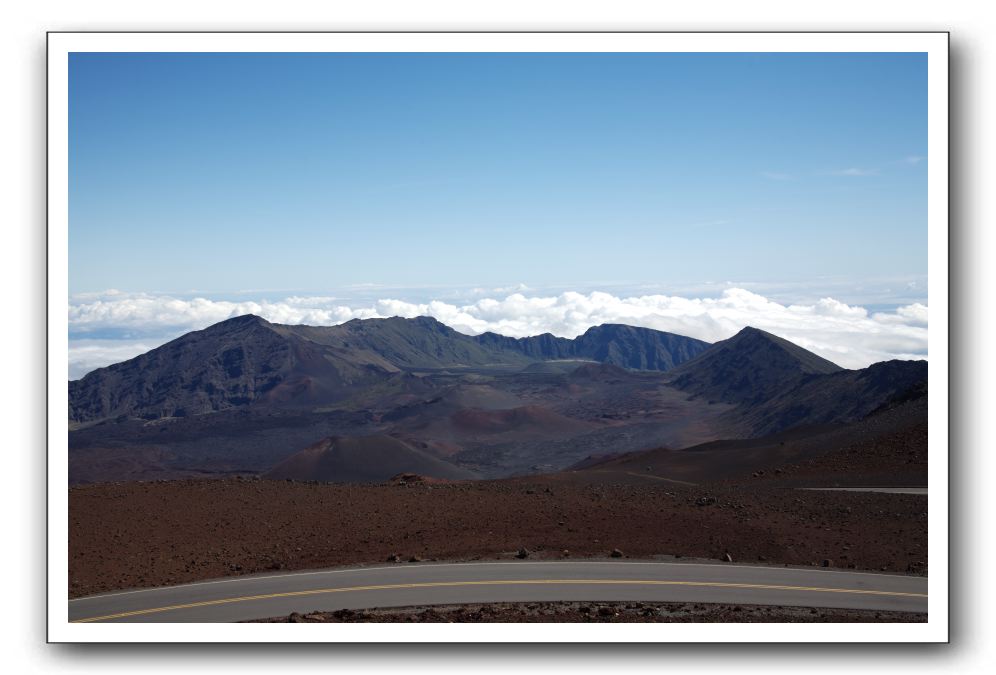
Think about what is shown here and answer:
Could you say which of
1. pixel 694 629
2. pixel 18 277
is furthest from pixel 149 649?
pixel 694 629

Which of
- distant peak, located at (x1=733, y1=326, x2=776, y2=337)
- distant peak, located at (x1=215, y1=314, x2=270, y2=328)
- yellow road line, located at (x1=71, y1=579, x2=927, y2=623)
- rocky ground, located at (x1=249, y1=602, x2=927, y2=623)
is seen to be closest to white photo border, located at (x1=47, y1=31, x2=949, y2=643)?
rocky ground, located at (x1=249, y1=602, x2=927, y2=623)

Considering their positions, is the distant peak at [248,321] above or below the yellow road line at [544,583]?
above

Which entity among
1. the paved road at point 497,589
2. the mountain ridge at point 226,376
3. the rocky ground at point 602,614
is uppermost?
the rocky ground at point 602,614
